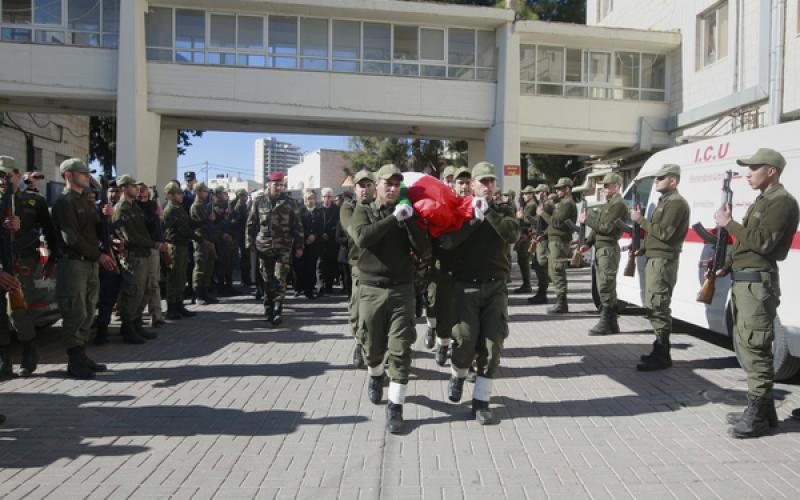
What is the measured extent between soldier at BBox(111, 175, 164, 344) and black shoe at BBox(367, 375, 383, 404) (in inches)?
152

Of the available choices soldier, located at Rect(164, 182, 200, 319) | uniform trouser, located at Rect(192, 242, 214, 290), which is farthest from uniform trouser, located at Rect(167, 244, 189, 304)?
uniform trouser, located at Rect(192, 242, 214, 290)

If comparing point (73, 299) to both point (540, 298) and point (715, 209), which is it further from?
point (540, 298)

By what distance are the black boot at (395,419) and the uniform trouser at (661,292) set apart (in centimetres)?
317

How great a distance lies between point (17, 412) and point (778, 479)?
18.2 ft

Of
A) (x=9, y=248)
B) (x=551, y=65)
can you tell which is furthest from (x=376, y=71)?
(x=9, y=248)

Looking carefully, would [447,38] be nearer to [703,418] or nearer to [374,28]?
[374,28]

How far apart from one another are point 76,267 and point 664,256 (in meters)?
5.88

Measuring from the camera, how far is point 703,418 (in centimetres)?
517

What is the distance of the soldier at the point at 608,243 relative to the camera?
8336mm

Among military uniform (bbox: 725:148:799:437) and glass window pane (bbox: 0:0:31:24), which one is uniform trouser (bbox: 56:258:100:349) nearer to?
military uniform (bbox: 725:148:799:437)

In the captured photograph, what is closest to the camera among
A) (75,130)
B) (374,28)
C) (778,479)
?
(778,479)

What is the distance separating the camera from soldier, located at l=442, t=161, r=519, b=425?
5.02 m

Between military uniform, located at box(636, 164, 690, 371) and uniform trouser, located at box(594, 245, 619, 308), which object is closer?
military uniform, located at box(636, 164, 690, 371)

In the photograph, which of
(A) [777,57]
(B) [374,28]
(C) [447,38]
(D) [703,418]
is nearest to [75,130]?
(B) [374,28]
